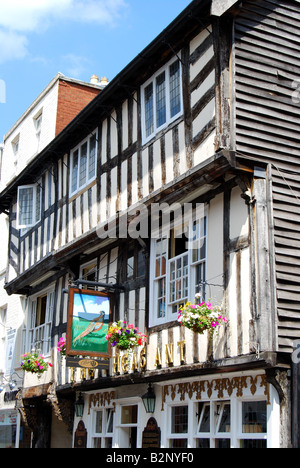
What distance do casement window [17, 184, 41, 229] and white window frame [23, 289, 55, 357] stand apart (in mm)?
1931

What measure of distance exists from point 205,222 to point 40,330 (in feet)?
24.5

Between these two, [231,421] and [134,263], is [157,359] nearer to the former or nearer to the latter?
[231,421]

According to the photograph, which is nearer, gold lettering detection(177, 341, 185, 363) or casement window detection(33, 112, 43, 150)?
gold lettering detection(177, 341, 185, 363)

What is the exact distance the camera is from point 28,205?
16906 millimetres

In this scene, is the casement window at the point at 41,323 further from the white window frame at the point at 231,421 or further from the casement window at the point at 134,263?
the white window frame at the point at 231,421

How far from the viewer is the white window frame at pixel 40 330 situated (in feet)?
50.8

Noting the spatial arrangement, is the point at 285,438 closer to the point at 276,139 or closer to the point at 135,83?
the point at 276,139

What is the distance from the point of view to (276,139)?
9.59 m

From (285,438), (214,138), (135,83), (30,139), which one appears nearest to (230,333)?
(285,438)

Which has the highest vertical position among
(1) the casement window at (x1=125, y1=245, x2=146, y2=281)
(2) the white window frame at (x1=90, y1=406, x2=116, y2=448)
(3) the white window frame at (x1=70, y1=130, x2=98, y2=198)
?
(3) the white window frame at (x1=70, y1=130, x2=98, y2=198)

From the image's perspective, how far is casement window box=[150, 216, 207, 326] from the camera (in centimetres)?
1017

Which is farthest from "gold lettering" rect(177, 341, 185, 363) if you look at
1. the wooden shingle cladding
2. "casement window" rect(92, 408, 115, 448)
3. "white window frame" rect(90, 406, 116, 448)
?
"casement window" rect(92, 408, 115, 448)

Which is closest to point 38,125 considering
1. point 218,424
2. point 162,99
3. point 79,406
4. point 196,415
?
point 162,99

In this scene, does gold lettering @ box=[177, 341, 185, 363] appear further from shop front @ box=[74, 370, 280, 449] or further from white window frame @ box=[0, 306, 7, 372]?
white window frame @ box=[0, 306, 7, 372]
